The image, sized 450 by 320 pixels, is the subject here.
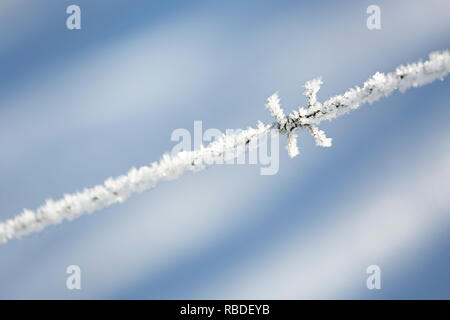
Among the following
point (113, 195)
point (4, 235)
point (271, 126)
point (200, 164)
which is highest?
point (271, 126)

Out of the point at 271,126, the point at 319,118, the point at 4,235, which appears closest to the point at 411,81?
the point at 319,118
